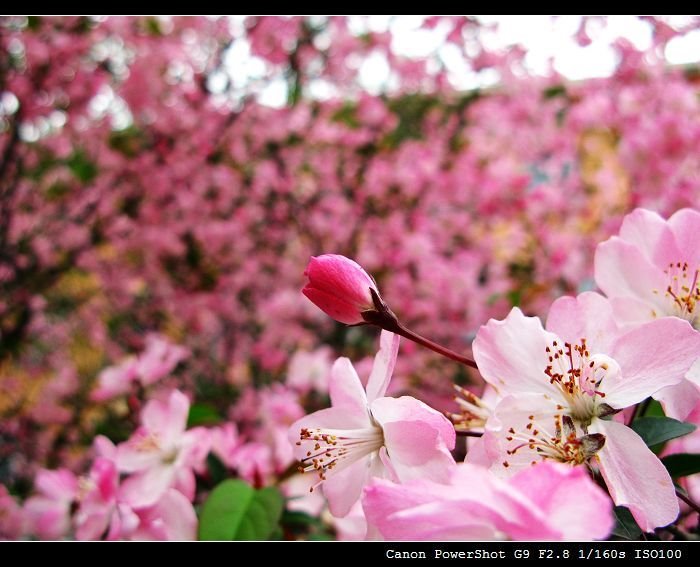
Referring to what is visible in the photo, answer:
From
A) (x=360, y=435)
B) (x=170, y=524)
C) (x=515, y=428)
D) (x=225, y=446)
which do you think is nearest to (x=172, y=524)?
(x=170, y=524)

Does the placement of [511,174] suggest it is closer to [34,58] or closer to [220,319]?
[220,319]

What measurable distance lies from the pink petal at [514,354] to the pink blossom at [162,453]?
1.78 ft

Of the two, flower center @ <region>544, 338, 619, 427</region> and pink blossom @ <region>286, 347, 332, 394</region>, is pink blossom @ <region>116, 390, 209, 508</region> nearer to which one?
flower center @ <region>544, 338, 619, 427</region>

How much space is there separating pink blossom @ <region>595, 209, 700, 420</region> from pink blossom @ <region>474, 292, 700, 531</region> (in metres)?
0.07

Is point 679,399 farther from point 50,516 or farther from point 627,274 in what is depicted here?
point 50,516

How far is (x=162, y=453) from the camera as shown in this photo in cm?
92

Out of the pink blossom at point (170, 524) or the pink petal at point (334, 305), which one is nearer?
the pink petal at point (334, 305)

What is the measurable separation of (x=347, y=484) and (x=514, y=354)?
196 mm

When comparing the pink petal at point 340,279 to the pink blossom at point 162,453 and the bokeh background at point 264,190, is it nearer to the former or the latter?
the pink blossom at point 162,453

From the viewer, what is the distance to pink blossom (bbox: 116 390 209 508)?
0.87 meters

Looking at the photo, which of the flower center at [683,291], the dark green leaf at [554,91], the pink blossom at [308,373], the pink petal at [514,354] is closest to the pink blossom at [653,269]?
the flower center at [683,291]

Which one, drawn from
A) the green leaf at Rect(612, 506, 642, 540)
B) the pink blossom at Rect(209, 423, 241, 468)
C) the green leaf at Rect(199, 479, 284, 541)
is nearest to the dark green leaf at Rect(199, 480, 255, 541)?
the green leaf at Rect(199, 479, 284, 541)

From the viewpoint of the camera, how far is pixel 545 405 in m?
0.51

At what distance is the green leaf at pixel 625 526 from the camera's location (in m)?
0.46
